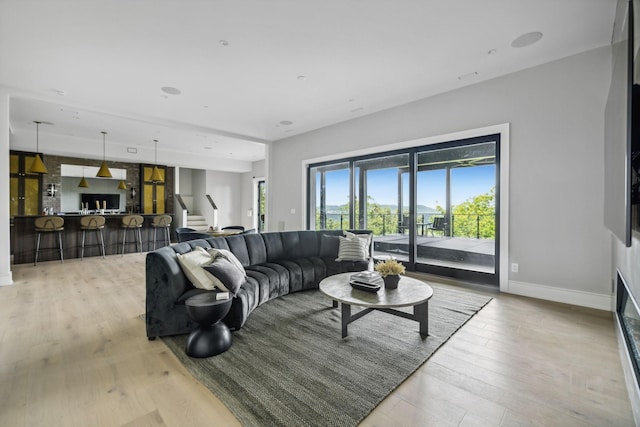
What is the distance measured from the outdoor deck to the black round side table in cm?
356

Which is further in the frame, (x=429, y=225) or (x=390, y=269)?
(x=429, y=225)

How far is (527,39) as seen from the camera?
3092mm

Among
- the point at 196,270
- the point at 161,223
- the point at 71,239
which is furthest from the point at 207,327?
the point at 161,223

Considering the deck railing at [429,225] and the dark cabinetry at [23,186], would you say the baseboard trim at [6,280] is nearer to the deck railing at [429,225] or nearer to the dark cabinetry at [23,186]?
the dark cabinetry at [23,186]

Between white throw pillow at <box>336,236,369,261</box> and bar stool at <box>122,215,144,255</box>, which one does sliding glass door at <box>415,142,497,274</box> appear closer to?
white throw pillow at <box>336,236,369,261</box>

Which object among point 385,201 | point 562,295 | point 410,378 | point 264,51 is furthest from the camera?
point 385,201

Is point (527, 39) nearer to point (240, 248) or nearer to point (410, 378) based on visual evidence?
point (410, 378)

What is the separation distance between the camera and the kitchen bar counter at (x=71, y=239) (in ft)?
19.4

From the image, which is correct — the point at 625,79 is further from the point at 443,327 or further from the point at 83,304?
the point at 83,304

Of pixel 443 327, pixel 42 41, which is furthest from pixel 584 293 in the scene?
pixel 42 41

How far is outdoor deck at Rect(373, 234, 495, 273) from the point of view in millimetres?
4270

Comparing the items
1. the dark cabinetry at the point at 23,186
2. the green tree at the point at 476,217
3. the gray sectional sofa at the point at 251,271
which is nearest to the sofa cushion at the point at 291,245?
the gray sectional sofa at the point at 251,271

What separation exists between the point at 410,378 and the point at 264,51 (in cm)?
356

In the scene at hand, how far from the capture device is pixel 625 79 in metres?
1.55
